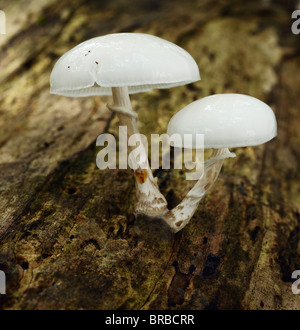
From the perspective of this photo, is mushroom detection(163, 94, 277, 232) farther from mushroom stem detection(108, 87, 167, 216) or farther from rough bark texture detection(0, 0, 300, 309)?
rough bark texture detection(0, 0, 300, 309)

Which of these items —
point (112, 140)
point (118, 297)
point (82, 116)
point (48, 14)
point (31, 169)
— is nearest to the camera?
point (118, 297)

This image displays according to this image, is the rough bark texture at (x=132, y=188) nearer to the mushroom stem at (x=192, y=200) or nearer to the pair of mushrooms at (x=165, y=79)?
the mushroom stem at (x=192, y=200)

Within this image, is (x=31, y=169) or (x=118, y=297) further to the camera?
(x=31, y=169)

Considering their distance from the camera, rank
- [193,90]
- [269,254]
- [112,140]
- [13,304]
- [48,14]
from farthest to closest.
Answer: [48,14]
[193,90]
[112,140]
[269,254]
[13,304]

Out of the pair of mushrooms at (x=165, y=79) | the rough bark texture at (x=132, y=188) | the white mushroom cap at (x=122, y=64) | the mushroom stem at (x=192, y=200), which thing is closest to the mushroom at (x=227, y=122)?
the pair of mushrooms at (x=165, y=79)

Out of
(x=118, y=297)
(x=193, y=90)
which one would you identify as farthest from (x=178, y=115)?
(x=193, y=90)

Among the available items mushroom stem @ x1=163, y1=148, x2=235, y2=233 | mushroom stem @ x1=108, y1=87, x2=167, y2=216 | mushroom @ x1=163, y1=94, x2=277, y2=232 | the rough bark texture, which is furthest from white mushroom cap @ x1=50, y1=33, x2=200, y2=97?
the rough bark texture
